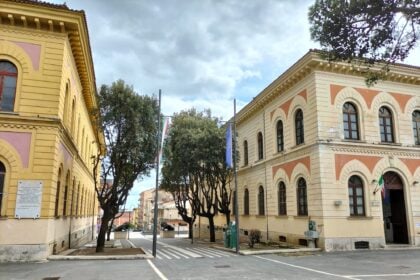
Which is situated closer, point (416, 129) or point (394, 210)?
point (394, 210)

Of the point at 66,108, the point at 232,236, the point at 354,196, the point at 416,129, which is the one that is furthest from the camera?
the point at 416,129

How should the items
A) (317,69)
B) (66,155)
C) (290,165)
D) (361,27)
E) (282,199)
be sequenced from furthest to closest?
(282,199), (290,165), (317,69), (66,155), (361,27)

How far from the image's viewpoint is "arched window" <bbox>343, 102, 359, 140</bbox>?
20984 mm

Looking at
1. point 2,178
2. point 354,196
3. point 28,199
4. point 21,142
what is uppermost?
point 21,142

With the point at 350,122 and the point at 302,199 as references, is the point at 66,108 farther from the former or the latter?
the point at 350,122

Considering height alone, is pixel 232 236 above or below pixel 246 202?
below

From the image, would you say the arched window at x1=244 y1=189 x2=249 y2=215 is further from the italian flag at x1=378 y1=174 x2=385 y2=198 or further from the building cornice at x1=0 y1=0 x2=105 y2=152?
the building cornice at x1=0 y1=0 x2=105 y2=152

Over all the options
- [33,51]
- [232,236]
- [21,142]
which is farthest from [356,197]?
[33,51]

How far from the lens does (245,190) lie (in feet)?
101

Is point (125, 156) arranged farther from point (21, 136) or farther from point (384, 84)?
point (384, 84)

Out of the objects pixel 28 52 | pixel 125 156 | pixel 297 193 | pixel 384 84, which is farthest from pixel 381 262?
pixel 28 52

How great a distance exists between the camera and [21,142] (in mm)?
15227

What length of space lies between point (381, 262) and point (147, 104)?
13.4m

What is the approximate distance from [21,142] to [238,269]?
32.6 ft
